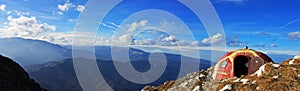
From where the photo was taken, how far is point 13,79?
41531 millimetres

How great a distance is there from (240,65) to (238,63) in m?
0.43

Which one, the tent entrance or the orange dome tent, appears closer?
the orange dome tent

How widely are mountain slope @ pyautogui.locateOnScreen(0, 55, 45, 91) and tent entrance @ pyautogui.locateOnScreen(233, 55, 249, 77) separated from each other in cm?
2861

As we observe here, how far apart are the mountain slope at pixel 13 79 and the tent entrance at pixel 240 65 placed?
2861 centimetres

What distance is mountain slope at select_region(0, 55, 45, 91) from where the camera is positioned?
1503 inches

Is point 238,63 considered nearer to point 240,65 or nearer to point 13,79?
point 240,65

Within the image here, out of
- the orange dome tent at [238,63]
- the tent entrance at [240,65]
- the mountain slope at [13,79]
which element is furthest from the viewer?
the tent entrance at [240,65]

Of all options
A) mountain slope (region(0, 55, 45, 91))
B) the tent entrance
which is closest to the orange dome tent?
the tent entrance

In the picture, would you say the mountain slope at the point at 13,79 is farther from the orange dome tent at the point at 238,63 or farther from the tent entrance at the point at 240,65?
the tent entrance at the point at 240,65

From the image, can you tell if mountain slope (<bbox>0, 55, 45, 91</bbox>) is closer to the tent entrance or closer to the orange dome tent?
the orange dome tent

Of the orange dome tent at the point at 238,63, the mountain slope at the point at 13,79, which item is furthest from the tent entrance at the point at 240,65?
the mountain slope at the point at 13,79

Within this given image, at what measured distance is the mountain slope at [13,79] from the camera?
38184 mm

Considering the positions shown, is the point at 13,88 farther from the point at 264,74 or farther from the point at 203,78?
the point at 264,74

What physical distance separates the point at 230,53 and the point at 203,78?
6.76 meters
